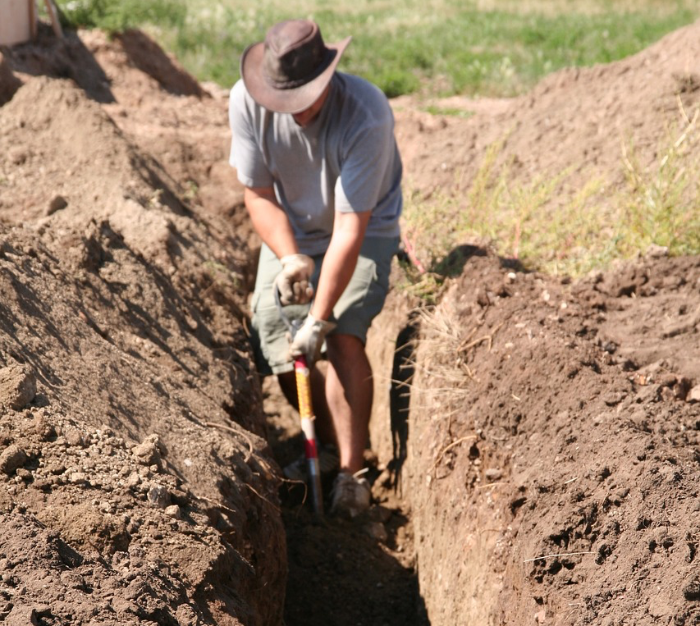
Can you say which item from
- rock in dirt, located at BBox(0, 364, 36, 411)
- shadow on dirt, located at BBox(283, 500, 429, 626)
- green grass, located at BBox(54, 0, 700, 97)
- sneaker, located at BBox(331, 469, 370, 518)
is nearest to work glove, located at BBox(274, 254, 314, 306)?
sneaker, located at BBox(331, 469, 370, 518)

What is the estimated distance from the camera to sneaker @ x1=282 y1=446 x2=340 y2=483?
14.8ft

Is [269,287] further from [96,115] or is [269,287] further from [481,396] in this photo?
[96,115]

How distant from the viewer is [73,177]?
5.25 m

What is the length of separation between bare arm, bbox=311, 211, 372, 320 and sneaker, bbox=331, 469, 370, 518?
0.89 m

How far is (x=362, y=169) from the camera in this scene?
3992 mm

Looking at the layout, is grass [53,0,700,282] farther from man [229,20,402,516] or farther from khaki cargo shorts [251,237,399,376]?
man [229,20,402,516]

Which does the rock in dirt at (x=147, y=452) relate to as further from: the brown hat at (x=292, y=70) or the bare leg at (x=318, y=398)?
the bare leg at (x=318, y=398)

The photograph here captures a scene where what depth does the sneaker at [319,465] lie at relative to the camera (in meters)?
4.50

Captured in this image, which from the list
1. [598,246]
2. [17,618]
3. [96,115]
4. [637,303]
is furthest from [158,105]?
[17,618]

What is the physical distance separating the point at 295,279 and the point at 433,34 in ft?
32.4

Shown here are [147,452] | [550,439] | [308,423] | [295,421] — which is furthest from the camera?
[295,421]

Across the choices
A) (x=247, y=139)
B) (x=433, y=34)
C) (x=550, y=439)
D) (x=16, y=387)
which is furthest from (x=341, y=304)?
(x=433, y=34)

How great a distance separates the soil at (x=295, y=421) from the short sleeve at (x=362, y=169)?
28.7 inches

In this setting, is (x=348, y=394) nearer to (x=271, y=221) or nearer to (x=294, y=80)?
(x=271, y=221)
